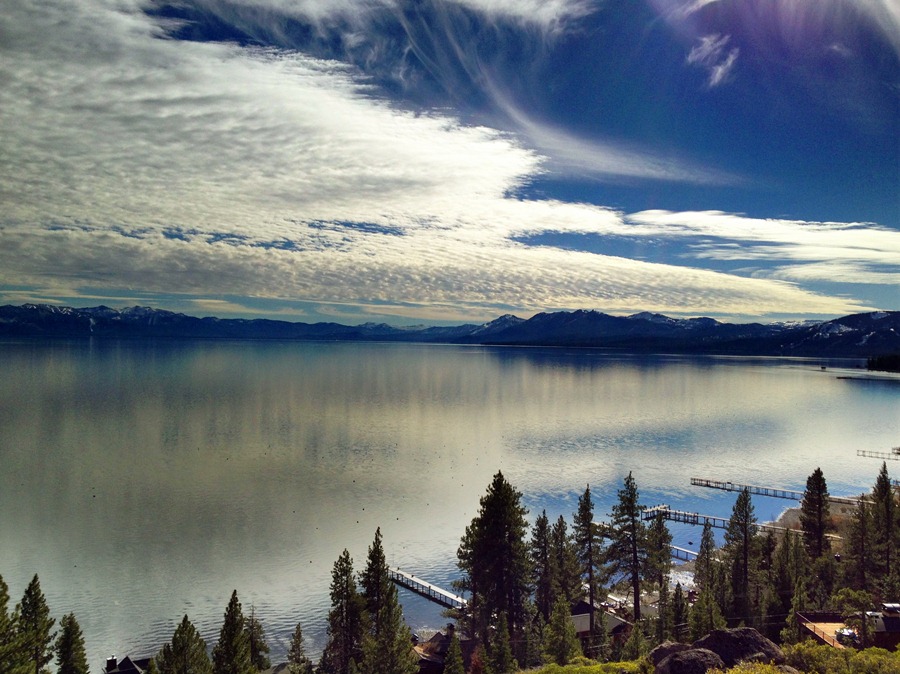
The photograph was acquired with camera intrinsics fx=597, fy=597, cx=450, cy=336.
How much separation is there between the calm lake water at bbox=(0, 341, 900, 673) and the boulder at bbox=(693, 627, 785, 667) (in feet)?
82.6

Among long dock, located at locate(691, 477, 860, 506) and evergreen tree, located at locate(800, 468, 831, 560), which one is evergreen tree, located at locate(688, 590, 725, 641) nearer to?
evergreen tree, located at locate(800, 468, 831, 560)

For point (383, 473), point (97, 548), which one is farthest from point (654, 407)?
point (97, 548)

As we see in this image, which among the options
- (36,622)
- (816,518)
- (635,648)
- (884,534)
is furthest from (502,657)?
(816,518)

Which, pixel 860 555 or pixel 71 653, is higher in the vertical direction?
pixel 860 555

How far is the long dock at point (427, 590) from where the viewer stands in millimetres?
47594

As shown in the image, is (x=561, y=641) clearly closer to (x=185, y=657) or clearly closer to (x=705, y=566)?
(x=705, y=566)

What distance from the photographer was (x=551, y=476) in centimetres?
8200

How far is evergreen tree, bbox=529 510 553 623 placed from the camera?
Answer: 4272 centimetres

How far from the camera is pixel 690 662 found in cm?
2308

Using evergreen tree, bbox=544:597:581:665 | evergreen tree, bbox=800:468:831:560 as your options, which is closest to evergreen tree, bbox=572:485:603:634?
evergreen tree, bbox=544:597:581:665

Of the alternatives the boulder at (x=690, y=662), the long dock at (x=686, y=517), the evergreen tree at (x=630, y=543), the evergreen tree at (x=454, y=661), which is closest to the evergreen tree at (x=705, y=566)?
the evergreen tree at (x=630, y=543)

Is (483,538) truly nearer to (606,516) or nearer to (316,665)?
(316,665)

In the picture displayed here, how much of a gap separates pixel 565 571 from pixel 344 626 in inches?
675

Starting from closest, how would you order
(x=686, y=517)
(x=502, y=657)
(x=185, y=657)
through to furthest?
(x=185, y=657)
(x=502, y=657)
(x=686, y=517)
